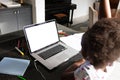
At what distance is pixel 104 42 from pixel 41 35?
0.67m

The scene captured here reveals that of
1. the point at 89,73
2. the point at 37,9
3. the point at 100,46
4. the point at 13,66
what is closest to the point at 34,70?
the point at 13,66

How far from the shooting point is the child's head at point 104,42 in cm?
73

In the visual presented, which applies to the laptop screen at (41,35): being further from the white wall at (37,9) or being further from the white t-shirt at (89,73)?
the white wall at (37,9)

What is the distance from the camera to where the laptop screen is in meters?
1.22

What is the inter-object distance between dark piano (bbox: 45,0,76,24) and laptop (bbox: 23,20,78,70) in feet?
7.69

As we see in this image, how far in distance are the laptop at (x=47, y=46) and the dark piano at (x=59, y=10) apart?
2.34 metres

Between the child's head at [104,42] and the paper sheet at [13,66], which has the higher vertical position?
the child's head at [104,42]

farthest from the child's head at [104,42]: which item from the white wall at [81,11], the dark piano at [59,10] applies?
the white wall at [81,11]

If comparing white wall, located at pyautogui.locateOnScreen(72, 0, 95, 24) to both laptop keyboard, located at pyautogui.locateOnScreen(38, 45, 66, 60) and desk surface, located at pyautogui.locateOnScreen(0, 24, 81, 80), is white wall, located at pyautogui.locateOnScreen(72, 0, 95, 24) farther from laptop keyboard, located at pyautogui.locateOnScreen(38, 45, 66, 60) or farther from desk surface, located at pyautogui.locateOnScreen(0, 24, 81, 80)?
desk surface, located at pyautogui.locateOnScreen(0, 24, 81, 80)

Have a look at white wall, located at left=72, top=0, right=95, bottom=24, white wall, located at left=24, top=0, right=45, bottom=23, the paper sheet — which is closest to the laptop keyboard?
the paper sheet

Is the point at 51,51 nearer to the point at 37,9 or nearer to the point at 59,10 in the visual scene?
the point at 37,9

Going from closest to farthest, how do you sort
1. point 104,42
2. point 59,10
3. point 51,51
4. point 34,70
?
point 104,42
point 34,70
point 51,51
point 59,10

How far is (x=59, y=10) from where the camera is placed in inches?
155

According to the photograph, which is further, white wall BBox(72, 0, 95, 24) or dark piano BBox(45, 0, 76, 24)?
white wall BBox(72, 0, 95, 24)
